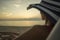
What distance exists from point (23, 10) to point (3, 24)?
746 mm

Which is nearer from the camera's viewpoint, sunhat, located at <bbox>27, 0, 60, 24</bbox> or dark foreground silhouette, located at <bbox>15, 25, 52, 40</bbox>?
sunhat, located at <bbox>27, 0, 60, 24</bbox>

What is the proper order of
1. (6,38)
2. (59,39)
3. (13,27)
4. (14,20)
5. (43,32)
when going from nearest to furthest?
(59,39)
(43,32)
(6,38)
(13,27)
(14,20)

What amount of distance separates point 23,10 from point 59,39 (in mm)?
3028

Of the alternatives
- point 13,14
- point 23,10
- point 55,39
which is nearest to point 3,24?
point 13,14

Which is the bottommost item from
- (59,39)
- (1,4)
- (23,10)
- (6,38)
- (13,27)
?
(59,39)

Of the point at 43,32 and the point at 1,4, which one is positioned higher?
the point at 1,4

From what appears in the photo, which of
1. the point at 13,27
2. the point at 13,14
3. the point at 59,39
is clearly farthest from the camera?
the point at 13,14

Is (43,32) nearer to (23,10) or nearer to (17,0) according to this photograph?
(23,10)

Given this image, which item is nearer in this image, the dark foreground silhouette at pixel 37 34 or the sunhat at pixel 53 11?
the sunhat at pixel 53 11

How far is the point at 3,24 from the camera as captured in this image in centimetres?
268

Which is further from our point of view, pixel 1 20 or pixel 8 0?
pixel 8 0

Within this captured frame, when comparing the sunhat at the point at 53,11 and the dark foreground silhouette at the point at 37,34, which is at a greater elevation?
the sunhat at the point at 53,11

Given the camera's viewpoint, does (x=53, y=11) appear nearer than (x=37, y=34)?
Yes

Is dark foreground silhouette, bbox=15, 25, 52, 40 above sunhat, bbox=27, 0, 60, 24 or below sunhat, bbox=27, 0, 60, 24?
below
